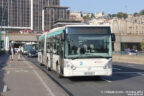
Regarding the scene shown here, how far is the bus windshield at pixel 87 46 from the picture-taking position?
56.6 feet

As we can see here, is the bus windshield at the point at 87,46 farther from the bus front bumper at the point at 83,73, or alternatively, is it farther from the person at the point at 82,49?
the bus front bumper at the point at 83,73

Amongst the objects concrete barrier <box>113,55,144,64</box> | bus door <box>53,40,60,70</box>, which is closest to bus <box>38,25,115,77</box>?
bus door <box>53,40,60,70</box>

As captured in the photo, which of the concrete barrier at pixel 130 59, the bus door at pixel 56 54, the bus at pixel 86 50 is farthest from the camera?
the concrete barrier at pixel 130 59

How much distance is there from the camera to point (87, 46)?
17266 millimetres

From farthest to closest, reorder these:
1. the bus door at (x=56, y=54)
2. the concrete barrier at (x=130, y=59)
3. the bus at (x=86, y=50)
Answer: the concrete barrier at (x=130, y=59) → the bus door at (x=56, y=54) → the bus at (x=86, y=50)

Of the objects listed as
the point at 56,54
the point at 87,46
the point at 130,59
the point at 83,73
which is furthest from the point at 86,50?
the point at 130,59

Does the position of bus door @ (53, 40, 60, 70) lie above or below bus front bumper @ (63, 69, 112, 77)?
above

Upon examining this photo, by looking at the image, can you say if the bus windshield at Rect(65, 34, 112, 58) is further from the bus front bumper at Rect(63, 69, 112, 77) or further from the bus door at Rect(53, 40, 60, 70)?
the bus door at Rect(53, 40, 60, 70)

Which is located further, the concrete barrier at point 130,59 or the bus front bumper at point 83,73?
the concrete barrier at point 130,59

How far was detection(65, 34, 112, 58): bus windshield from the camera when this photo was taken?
56.6 ft

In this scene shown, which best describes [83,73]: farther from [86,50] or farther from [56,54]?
[56,54]

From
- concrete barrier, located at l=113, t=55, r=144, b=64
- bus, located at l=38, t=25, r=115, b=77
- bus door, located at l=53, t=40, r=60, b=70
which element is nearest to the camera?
bus, located at l=38, t=25, r=115, b=77

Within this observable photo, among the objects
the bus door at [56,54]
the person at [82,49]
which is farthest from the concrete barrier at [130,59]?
the person at [82,49]

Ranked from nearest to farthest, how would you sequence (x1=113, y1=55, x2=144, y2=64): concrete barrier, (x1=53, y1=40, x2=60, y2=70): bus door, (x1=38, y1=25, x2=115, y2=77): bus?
(x1=38, y1=25, x2=115, y2=77): bus
(x1=53, y1=40, x2=60, y2=70): bus door
(x1=113, y1=55, x2=144, y2=64): concrete barrier
